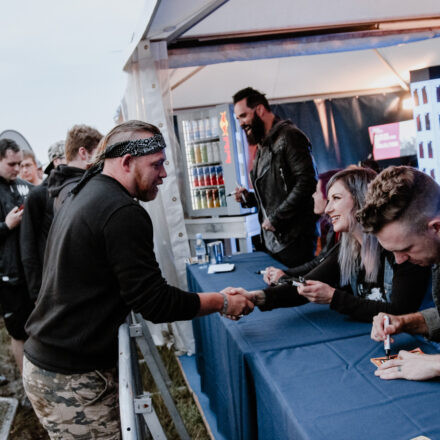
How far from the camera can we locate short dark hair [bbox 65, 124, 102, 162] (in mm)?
2566

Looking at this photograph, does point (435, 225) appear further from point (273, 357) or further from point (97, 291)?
point (97, 291)

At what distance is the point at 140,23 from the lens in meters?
3.30

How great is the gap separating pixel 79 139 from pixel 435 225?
1.96 metres

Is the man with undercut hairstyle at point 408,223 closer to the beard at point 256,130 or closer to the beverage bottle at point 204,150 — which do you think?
the beard at point 256,130

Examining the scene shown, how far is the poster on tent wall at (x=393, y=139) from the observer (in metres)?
7.92

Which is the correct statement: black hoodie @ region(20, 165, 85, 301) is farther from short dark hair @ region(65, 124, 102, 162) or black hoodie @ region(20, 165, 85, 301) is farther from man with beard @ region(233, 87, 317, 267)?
man with beard @ region(233, 87, 317, 267)

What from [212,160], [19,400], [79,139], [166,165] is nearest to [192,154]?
[212,160]

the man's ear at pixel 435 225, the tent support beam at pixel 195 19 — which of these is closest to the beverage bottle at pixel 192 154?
the tent support beam at pixel 195 19

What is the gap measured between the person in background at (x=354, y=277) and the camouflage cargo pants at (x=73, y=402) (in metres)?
0.75

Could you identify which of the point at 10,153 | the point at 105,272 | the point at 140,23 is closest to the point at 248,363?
the point at 105,272

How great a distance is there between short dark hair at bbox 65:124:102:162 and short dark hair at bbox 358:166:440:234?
1740 millimetres

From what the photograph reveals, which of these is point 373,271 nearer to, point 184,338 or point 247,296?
point 247,296

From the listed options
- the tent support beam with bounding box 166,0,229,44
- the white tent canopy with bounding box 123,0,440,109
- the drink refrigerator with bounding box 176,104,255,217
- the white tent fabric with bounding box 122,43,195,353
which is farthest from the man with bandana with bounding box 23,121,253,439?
the drink refrigerator with bounding box 176,104,255,217

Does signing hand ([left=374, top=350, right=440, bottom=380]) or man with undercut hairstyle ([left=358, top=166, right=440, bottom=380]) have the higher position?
man with undercut hairstyle ([left=358, top=166, right=440, bottom=380])
